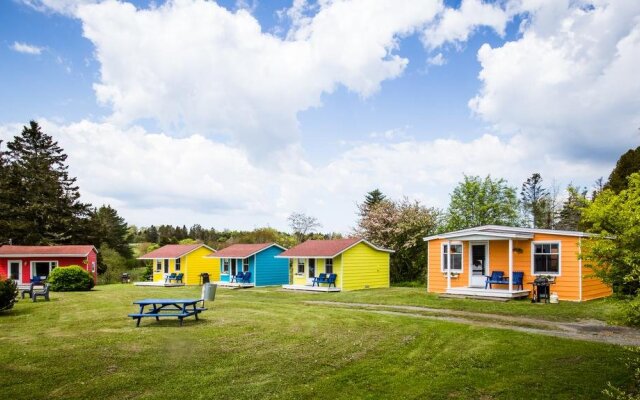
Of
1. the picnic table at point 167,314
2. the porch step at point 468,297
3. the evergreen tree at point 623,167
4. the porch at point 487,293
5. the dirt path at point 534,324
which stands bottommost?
the porch step at point 468,297

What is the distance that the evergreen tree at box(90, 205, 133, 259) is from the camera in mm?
54188

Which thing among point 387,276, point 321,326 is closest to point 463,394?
point 321,326

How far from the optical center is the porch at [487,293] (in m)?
20.0

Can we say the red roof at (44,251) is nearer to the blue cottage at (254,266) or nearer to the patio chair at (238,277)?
the blue cottage at (254,266)

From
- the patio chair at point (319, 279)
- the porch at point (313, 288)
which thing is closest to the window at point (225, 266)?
the porch at point (313, 288)

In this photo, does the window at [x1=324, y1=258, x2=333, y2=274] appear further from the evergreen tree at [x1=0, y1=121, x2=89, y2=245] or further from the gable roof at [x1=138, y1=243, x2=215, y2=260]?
the evergreen tree at [x1=0, y1=121, x2=89, y2=245]

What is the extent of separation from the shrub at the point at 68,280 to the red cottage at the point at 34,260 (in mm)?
5152

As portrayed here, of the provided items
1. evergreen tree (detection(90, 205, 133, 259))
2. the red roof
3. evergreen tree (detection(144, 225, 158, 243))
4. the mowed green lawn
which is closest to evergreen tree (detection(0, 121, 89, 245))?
evergreen tree (detection(90, 205, 133, 259))

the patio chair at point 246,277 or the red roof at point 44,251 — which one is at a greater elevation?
the red roof at point 44,251

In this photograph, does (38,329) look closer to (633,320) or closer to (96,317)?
(96,317)

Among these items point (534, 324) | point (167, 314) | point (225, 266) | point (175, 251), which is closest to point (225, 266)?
point (225, 266)

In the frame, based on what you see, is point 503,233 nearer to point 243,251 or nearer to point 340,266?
point 340,266

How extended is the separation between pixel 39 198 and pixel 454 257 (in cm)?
4564

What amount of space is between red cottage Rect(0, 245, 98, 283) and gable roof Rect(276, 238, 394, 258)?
16738 mm
